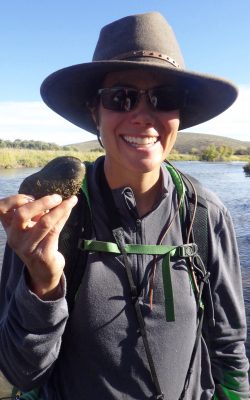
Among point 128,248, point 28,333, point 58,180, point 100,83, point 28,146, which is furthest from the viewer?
point 28,146

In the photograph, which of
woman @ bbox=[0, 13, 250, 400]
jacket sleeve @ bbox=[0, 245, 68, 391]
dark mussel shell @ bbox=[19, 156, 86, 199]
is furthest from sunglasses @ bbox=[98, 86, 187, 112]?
jacket sleeve @ bbox=[0, 245, 68, 391]

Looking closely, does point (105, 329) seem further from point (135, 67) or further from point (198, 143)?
point (198, 143)

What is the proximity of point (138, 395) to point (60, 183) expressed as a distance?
0.98m

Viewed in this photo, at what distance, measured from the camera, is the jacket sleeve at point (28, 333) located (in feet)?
5.45

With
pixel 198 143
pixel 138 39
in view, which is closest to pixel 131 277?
pixel 138 39

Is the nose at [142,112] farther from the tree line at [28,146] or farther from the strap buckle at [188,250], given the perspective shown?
the tree line at [28,146]

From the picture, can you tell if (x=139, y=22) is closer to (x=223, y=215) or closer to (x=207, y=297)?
(x=223, y=215)

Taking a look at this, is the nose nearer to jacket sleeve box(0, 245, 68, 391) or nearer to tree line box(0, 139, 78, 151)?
jacket sleeve box(0, 245, 68, 391)

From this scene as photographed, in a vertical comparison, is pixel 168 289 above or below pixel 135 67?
below

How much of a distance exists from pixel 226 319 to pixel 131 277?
0.66m

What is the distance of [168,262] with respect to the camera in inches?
78.1

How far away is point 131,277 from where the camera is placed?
1.90m

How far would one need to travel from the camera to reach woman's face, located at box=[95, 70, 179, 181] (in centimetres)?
199

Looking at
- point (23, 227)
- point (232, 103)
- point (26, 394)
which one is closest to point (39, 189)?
point (23, 227)
